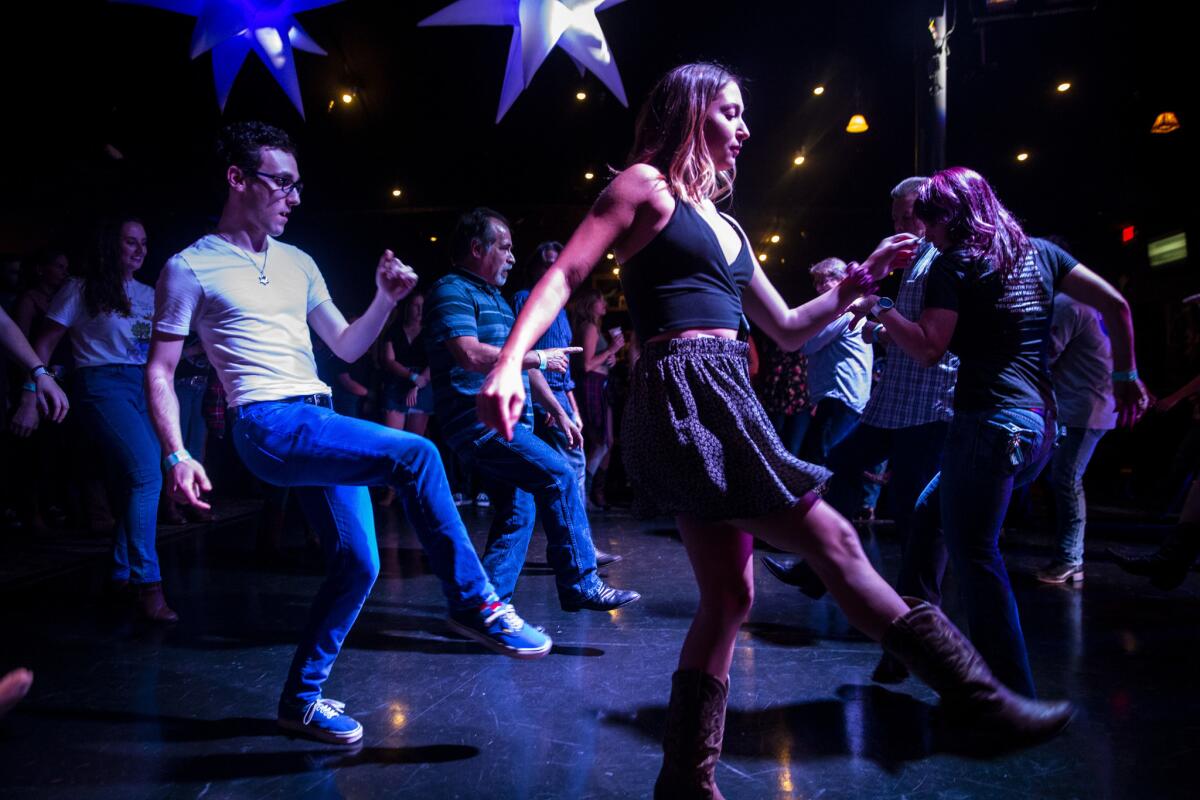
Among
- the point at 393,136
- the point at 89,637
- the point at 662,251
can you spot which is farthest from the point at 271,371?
the point at 393,136

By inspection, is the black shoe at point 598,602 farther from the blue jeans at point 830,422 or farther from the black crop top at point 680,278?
the blue jeans at point 830,422

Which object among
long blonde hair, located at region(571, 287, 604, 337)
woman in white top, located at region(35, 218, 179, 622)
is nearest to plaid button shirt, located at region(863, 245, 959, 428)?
long blonde hair, located at region(571, 287, 604, 337)

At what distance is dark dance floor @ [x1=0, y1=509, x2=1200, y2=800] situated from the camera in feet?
5.78

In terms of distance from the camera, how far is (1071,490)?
12.7 feet

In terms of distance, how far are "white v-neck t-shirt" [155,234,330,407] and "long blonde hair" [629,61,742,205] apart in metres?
1.14

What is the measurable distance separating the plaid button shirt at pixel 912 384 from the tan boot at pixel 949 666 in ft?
4.79

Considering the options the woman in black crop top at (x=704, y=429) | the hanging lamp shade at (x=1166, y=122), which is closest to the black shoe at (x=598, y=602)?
the woman in black crop top at (x=704, y=429)

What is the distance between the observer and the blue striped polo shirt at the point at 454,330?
2787 mm

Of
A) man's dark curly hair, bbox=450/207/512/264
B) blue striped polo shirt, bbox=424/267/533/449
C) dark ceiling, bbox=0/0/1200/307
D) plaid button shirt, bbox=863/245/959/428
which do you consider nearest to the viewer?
plaid button shirt, bbox=863/245/959/428

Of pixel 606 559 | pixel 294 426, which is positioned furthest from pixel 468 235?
pixel 606 559

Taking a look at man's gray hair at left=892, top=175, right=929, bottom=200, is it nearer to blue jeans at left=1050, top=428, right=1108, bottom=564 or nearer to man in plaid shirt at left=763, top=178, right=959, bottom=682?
man in plaid shirt at left=763, top=178, right=959, bottom=682

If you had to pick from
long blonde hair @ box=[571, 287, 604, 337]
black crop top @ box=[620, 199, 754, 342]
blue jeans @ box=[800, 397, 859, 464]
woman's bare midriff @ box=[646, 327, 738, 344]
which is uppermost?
long blonde hair @ box=[571, 287, 604, 337]

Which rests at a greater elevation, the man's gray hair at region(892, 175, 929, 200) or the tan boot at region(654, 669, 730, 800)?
the man's gray hair at region(892, 175, 929, 200)

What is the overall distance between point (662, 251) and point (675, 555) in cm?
341
